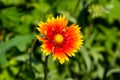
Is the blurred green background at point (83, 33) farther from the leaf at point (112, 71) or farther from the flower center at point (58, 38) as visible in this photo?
the flower center at point (58, 38)

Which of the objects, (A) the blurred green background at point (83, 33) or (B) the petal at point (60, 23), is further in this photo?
(A) the blurred green background at point (83, 33)

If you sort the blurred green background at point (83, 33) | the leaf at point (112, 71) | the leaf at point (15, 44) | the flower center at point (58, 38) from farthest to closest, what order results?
the leaf at point (112, 71) < the blurred green background at point (83, 33) < the leaf at point (15, 44) < the flower center at point (58, 38)

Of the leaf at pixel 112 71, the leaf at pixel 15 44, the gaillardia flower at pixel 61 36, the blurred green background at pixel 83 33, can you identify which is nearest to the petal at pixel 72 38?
the gaillardia flower at pixel 61 36

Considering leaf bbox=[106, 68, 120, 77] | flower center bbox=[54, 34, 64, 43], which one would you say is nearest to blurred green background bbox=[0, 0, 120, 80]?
leaf bbox=[106, 68, 120, 77]

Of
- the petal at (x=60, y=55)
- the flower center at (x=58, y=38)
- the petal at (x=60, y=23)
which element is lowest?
the petal at (x=60, y=55)

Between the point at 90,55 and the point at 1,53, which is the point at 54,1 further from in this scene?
the point at 1,53

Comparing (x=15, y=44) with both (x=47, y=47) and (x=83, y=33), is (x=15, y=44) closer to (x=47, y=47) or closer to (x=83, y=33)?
(x=47, y=47)
